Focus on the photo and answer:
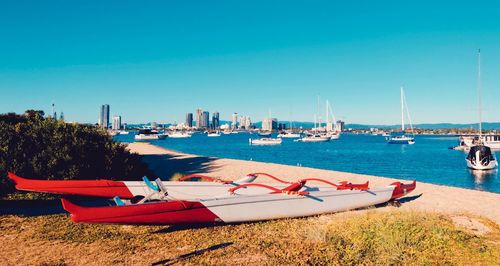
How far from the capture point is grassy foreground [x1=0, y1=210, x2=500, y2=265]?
7137 millimetres

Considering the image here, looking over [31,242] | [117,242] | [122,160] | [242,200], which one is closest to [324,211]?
[242,200]

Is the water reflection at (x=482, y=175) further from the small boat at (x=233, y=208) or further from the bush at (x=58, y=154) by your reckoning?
the bush at (x=58, y=154)

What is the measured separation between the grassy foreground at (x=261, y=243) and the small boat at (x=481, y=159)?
3417 cm

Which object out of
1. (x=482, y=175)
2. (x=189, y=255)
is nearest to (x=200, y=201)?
(x=189, y=255)

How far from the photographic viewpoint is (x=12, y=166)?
1348 cm

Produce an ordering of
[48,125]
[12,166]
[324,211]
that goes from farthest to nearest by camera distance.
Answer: [48,125] → [12,166] → [324,211]

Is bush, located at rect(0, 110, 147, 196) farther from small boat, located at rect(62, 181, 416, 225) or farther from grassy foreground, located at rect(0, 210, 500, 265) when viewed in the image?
small boat, located at rect(62, 181, 416, 225)

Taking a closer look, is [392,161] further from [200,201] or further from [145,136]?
[145,136]

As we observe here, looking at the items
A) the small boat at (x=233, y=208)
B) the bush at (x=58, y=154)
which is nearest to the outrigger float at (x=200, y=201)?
the small boat at (x=233, y=208)

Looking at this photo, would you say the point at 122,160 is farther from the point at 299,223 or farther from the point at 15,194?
the point at 299,223

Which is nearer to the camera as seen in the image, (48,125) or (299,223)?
(299,223)

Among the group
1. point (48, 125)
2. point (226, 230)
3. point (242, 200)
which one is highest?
point (48, 125)

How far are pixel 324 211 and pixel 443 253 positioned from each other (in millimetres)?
3881

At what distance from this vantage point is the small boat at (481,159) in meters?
38.5
